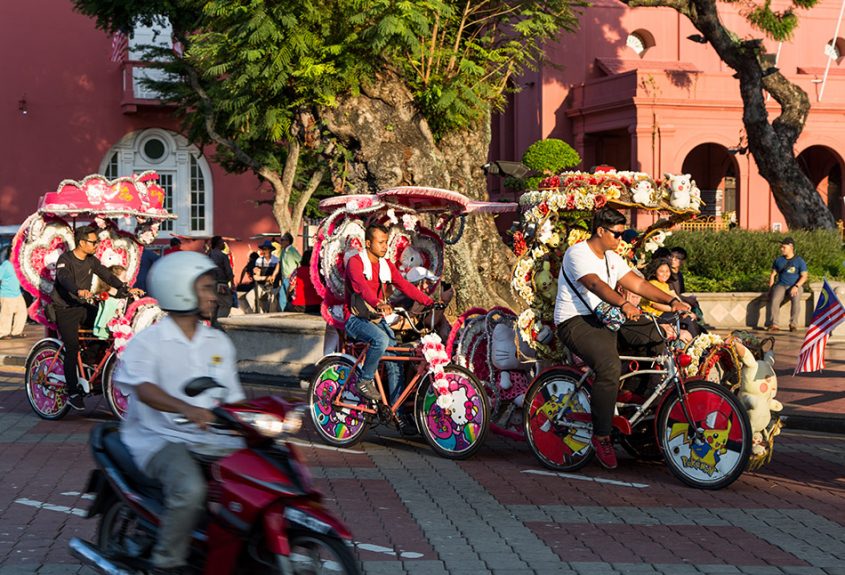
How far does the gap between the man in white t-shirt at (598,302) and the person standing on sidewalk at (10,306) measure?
56.4 feet

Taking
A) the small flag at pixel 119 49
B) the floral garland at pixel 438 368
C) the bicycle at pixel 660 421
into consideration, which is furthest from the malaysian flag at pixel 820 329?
the small flag at pixel 119 49

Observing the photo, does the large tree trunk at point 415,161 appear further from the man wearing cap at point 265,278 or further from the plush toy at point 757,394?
the plush toy at point 757,394

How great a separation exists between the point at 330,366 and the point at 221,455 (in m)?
5.58

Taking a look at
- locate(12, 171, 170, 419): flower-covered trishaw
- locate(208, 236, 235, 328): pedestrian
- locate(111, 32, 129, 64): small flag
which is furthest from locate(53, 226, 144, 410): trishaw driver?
locate(111, 32, 129, 64): small flag

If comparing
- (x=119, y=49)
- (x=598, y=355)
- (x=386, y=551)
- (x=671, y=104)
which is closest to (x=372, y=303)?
(x=598, y=355)

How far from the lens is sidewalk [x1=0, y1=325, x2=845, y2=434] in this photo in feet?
40.5

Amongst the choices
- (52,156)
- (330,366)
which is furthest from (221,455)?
(52,156)

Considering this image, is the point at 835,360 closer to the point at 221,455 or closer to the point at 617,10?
the point at 221,455

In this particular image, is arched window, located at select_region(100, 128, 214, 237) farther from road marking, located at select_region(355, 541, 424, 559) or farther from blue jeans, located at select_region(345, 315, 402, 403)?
road marking, located at select_region(355, 541, 424, 559)

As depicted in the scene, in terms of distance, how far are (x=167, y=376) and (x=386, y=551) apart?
81.7 inches

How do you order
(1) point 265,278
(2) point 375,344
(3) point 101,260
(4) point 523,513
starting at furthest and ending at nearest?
1. (1) point 265,278
2. (3) point 101,260
3. (2) point 375,344
4. (4) point 523,513

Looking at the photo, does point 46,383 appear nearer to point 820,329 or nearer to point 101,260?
point 101,260

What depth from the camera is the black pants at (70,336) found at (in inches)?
496

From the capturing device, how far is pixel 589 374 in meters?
9.52
